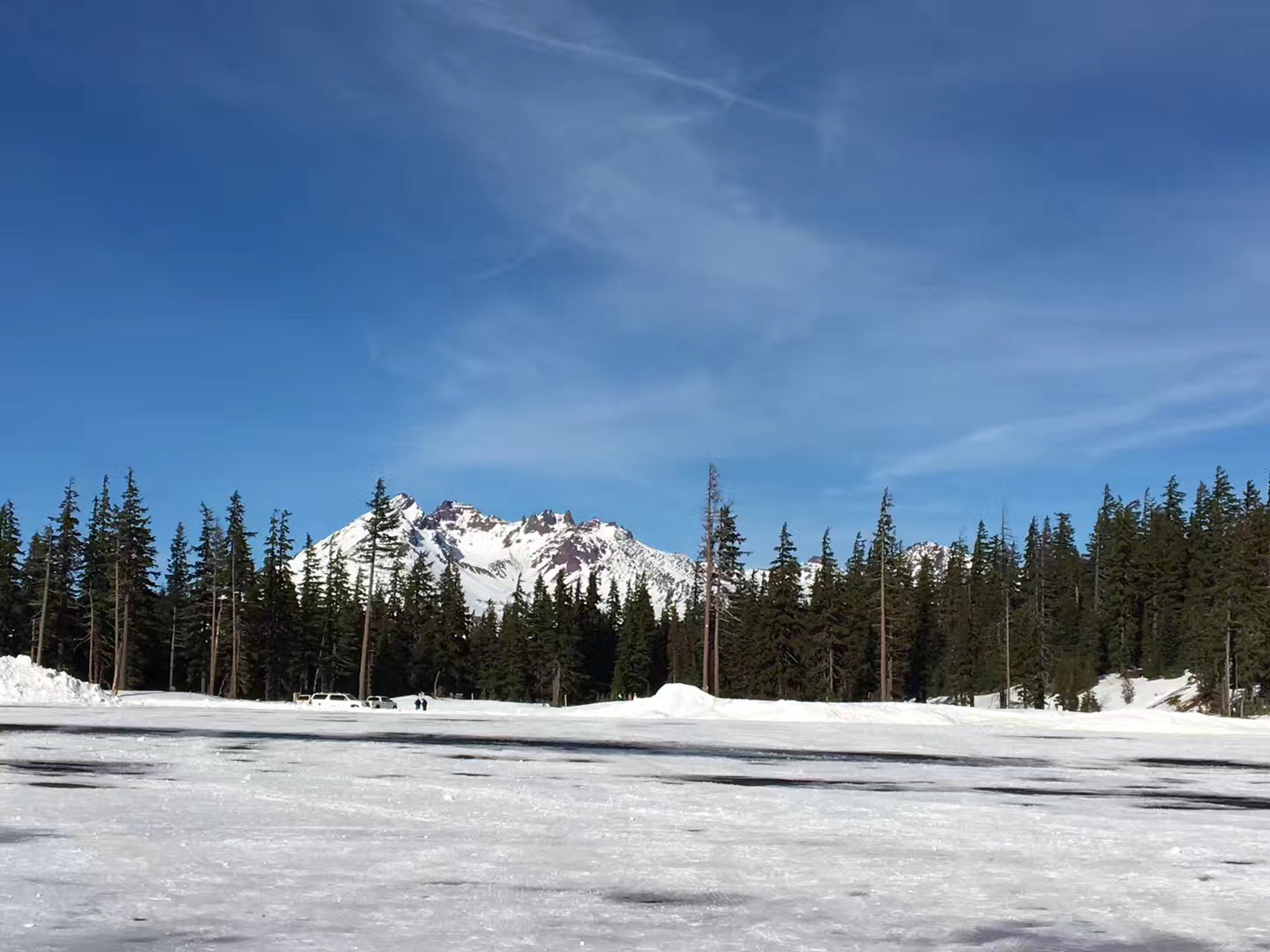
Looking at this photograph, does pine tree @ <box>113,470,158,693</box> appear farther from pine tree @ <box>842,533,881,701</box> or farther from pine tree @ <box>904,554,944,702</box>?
pine tree @ <box>904,554,944,702</box>

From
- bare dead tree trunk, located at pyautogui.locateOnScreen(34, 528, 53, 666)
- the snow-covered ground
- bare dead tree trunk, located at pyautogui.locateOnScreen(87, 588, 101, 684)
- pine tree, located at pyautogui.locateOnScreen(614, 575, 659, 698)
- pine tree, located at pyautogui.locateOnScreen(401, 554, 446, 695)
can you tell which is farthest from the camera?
pine tree, located at pyautogui.locateOnScreen(614, 575, 659, 698)

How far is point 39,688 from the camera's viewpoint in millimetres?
52281

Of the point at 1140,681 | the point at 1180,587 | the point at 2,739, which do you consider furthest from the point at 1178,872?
the point at 1180,587

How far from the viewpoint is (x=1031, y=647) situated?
97.2m

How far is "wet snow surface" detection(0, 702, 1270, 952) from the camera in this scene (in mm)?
7930

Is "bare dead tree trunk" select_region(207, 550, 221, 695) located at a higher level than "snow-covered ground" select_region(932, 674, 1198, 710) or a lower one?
higher

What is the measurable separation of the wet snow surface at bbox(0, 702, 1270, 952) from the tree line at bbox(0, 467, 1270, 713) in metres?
52.0

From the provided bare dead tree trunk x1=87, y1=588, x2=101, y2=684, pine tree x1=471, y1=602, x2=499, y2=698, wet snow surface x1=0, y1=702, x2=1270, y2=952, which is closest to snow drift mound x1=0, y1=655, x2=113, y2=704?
wet snow surface x1=0, y1=702, x2=1270, y2=952

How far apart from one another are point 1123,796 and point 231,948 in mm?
16003

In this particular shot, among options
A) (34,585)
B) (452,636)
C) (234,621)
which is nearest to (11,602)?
(34,585)

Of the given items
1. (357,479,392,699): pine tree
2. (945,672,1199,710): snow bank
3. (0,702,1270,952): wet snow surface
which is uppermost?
(357,479,392,699): pine tree

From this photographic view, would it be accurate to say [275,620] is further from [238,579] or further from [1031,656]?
[1031,656]

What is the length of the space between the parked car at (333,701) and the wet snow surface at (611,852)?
42.3m

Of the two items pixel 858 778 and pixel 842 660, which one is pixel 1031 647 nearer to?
pixel 842 660
